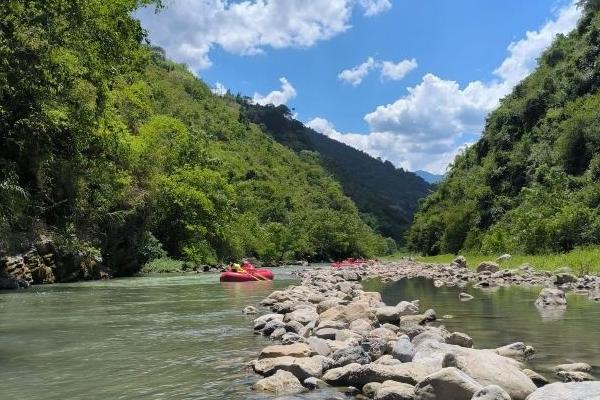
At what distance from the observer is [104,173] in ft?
82.7

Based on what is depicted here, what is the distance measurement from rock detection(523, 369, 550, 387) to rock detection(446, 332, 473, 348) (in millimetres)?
1564

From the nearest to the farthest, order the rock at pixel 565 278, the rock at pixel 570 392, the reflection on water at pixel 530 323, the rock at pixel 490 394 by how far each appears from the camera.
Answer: the rock at pixel 570 392 < the rock at pixel 490 394 < the reflection on water at pixel 530 323 < the rock at pixel 565 278

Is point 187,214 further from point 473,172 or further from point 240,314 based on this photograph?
point 473,172

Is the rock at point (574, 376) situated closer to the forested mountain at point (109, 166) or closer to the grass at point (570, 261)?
the forested mountain at point (109, 166)

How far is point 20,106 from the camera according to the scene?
13.2 meters

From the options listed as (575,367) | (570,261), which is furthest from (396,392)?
(570,261)

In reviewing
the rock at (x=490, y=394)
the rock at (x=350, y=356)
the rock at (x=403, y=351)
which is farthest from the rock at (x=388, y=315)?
the rock at (x=490, y=394)

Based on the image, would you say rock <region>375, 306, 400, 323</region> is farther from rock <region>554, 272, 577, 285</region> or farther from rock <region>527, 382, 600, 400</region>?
rock <region>554, 272, 577, 285</region>

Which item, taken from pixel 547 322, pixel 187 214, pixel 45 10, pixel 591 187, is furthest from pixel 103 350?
pixel 187 214

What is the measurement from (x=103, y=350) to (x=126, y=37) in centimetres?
1086

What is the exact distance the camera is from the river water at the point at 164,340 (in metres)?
6.48

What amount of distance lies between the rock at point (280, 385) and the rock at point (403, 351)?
149cm

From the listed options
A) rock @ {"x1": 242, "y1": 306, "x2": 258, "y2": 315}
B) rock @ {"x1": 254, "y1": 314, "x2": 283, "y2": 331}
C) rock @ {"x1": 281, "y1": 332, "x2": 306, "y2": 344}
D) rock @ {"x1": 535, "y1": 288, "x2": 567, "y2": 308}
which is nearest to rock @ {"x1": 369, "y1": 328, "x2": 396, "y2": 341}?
rock @ {"x1": 281, "y1": 332, "x2": 306, "y2": 344}

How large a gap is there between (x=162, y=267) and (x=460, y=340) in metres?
30.7
